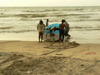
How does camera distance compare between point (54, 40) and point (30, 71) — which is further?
point (54, 40)

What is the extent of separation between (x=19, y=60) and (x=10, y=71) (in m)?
0.92

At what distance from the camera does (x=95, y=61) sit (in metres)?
5.71

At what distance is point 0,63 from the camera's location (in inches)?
208

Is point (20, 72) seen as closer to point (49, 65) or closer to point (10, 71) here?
point (10, 71)

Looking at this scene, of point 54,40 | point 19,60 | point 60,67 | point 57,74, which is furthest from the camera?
point 54,40

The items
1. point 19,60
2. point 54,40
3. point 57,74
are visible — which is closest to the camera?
point 57,74

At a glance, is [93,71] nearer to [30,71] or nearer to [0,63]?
[30,71]

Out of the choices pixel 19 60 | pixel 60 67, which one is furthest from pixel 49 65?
pixel 19 60

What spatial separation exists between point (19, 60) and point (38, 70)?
1083 millimetres

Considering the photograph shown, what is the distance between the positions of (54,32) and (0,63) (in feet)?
20.3

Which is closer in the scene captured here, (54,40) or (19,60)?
(19,60)

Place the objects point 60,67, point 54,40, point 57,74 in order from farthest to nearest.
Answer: point 54,40 → point 60,67 → point 57,74

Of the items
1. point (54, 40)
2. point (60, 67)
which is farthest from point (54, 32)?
point (60, 67)

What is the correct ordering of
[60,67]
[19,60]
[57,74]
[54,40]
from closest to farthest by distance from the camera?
[57,74], [60,67], [19,60], [54,40]
